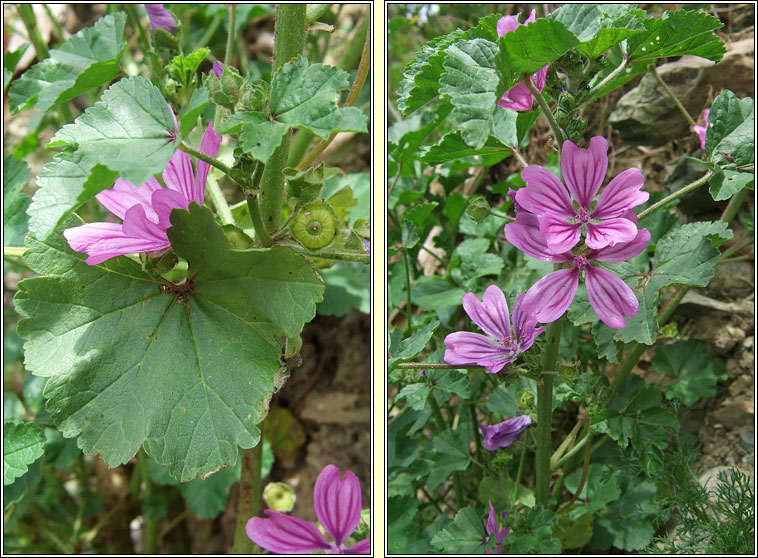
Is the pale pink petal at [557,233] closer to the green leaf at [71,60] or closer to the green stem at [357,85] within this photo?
the green stem at [357,85]

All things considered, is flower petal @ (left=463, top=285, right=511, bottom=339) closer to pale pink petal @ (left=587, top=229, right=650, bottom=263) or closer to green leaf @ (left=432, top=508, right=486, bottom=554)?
pale pink petal @ (left=587, top=229, right=650, bottom=263)

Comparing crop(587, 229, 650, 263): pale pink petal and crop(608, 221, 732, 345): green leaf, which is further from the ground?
crop(587, 229, 650, 263): pale pink petal

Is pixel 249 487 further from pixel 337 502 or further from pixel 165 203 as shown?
pixel 165 203

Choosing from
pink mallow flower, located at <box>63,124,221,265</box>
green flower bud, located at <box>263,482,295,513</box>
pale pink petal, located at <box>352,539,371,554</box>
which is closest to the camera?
pink mallow flower, located at <box>63,124,221,265</box>

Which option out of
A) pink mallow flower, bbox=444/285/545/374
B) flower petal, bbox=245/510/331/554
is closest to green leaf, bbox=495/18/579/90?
pink mallow flower, bbox=444/285/545/374

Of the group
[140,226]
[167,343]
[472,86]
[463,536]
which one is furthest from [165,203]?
[463,536]

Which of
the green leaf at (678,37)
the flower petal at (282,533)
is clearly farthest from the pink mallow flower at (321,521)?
the green leaf at (678,37)

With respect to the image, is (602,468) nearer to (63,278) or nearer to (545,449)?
(545,449)
